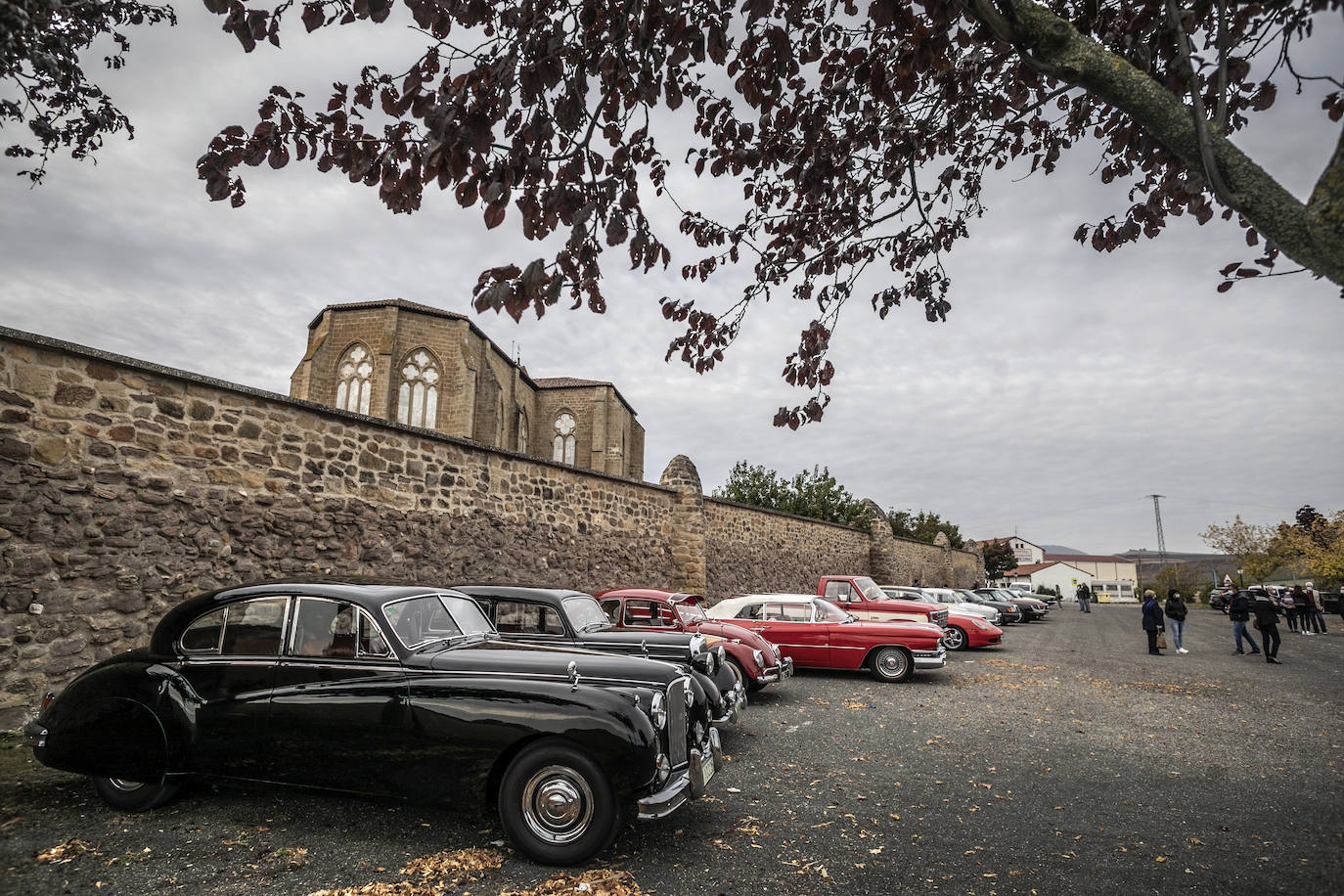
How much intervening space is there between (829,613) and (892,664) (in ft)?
4.00

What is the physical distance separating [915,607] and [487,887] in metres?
12.2

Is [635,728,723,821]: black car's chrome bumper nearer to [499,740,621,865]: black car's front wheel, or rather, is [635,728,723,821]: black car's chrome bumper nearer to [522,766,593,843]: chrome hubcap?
[499,740,621,865]: black car's front wheel

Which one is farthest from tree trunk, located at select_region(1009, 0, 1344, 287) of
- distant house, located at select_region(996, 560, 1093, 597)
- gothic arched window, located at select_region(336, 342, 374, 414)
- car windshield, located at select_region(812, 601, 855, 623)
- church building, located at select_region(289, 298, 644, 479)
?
distant house, located at select_region(996, 560, 1093, 597)

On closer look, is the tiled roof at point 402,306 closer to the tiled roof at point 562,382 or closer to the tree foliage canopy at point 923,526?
the tiled roof at point 562,382

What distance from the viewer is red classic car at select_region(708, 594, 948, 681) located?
1068 centimetres

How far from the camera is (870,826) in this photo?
438 cm

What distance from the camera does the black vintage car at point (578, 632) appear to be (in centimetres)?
627

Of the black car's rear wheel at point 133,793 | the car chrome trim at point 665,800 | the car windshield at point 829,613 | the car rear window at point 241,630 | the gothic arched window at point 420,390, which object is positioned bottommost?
the black car's rear wheel at point 133,793

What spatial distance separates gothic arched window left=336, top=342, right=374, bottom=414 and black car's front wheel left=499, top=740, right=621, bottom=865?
26575 mm

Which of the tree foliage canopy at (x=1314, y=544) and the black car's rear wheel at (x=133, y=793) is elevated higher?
the tree foliage canopy at (x=1314, y=544)

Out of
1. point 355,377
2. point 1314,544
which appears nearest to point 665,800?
point 355,377

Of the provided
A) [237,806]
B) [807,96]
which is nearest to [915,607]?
[807,96]

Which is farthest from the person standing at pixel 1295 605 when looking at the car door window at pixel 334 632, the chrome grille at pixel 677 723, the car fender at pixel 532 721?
the car door window at pixel 334 632

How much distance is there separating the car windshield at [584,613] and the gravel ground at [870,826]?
1.75 metres
